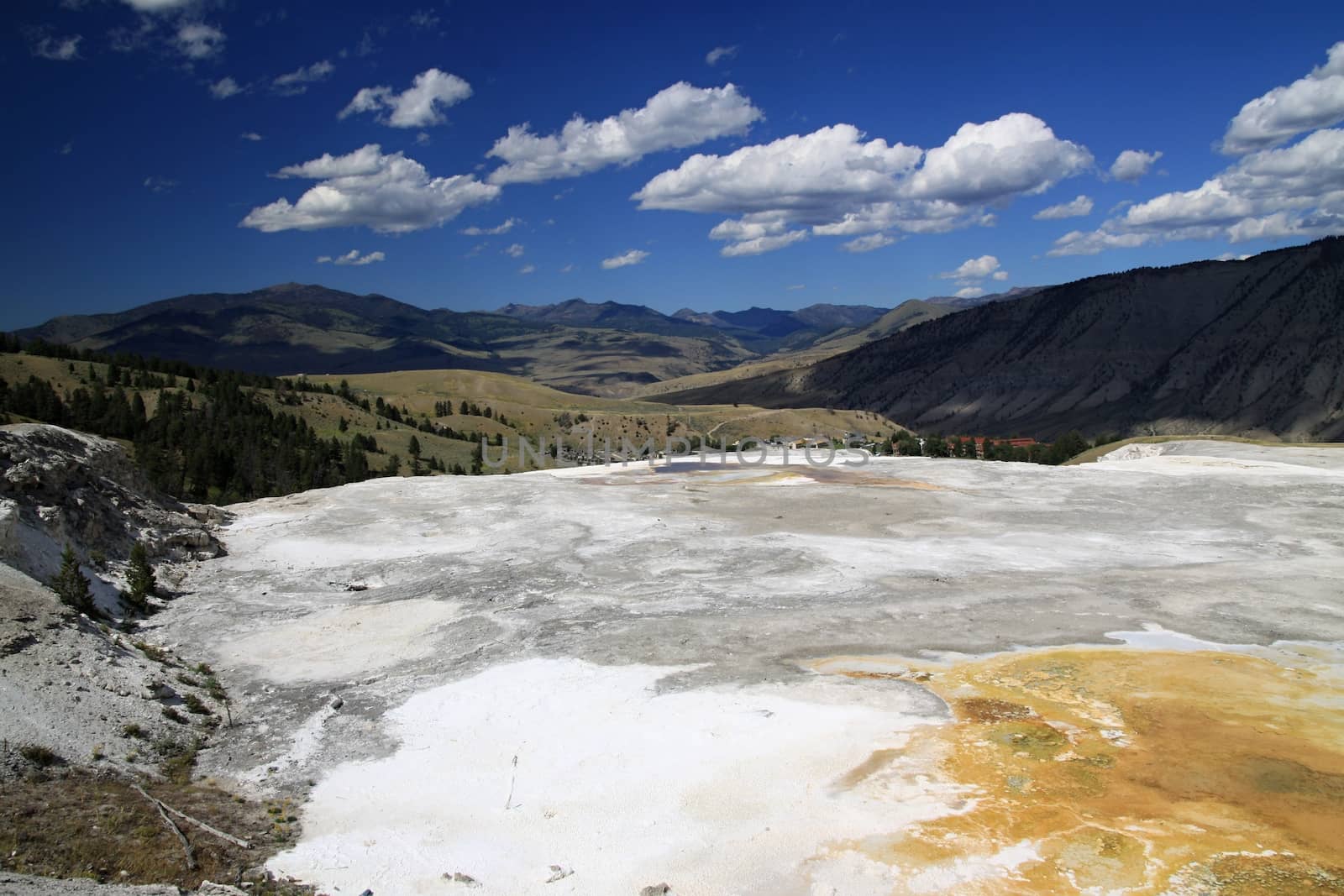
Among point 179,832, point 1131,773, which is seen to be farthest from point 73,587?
point 1131,773

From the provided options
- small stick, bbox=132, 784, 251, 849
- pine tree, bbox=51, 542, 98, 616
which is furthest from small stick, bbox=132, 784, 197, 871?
pine tree, bbox=51, 542, 98, 616

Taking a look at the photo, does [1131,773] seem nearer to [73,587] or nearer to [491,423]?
[73,587]

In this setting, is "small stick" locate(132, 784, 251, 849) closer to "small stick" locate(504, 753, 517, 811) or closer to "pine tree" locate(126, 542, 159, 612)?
"small stick" locate(504, 753, 517, 811)

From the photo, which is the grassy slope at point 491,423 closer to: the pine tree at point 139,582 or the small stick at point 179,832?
the pine tree at point 139,582

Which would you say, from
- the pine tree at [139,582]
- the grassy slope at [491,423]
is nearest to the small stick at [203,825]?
the pine tree at [139,582]

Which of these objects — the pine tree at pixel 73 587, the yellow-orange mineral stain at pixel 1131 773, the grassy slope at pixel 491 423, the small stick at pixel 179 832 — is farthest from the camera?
the grassy slope at pixel 491 423

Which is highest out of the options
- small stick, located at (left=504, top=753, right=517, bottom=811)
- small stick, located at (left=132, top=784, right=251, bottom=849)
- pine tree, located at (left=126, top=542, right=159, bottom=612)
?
pine tree, located at (left=126, top=542, right=159, bottom=612)

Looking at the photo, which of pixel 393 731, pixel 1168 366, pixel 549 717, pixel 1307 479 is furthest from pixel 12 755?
pixel 1168 366
